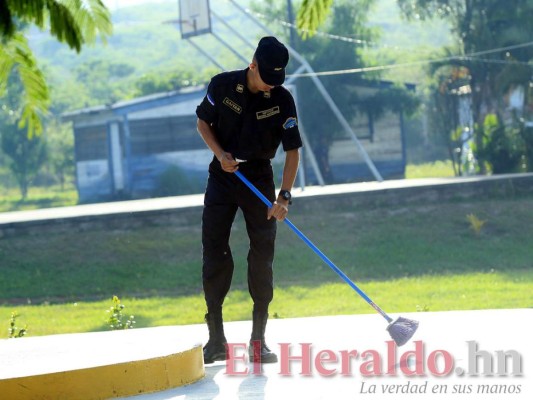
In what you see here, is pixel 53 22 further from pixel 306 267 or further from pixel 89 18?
pixel 306 267

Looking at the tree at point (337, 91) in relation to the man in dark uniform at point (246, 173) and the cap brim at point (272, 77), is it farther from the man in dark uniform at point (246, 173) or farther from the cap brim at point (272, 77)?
the cap brim at point (272, 77)

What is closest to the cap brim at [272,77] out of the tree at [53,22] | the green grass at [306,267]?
the tree at [53,22]

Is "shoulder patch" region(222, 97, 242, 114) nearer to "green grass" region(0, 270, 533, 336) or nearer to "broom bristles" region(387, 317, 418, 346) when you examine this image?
"broom bristles" region(387, 317, 418, 346)

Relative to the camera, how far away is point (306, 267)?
1853cm

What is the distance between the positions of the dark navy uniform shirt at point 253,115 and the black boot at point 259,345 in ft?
2.82

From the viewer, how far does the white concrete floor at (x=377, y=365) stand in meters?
5.45

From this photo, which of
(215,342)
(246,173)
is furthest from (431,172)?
(246,173)

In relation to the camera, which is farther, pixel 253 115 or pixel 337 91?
pixel 337 91

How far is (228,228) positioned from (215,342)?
621mm

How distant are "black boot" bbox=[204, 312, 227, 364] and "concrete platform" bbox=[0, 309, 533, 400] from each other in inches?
3.0

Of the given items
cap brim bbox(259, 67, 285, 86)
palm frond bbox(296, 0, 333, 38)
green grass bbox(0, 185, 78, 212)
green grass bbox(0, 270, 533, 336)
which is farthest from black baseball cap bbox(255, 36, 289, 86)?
green grass bbox(0, 185, 78, 212)

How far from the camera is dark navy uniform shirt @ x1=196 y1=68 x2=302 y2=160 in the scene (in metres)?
6.44

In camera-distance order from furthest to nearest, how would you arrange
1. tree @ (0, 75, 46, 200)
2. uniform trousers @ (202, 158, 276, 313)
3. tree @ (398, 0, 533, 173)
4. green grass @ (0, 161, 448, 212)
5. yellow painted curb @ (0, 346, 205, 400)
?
tree @ (0, 75, 46, 200)
green grass @ (0, 161, 448, 212)
tree @ (398, 0, 533, 173)
uniform trousers @ (202, 158, 276, 313)
yellow painted curb @ (0, 346, 205, 400)

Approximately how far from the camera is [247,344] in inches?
277
